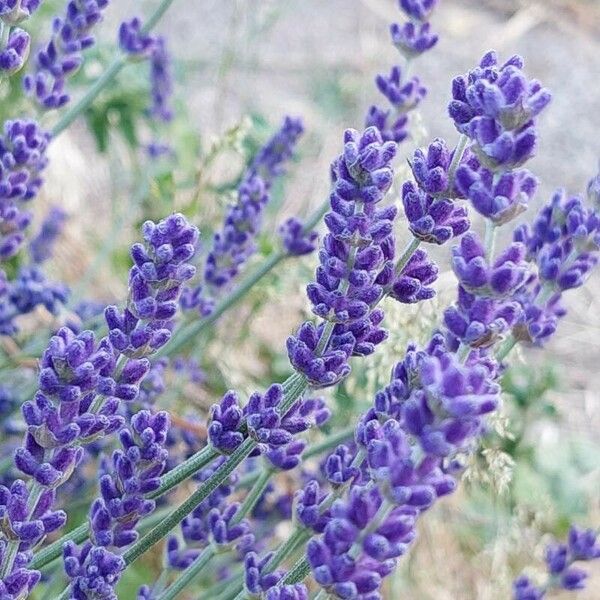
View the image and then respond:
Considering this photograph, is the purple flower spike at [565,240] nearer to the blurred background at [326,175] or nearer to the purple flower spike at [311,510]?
the blurred background at [326,175]

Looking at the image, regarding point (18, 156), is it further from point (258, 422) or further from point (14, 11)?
point (258, 422)

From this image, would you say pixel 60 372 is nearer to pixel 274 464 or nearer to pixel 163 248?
pixel 163 248

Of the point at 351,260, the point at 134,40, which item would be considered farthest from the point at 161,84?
the point at 351,260

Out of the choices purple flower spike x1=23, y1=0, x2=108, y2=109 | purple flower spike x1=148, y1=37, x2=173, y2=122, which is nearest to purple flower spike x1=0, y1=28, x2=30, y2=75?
purple flower spike x1=23, y1=0, x2=108, y2=109

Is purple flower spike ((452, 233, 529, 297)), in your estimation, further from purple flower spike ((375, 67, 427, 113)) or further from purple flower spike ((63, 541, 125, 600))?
purple flower spike ((375, 67, 427, 113))

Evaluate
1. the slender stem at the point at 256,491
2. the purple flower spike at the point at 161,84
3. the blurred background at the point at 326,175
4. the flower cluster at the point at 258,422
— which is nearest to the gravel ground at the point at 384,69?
the blurred background at the point at 326,175

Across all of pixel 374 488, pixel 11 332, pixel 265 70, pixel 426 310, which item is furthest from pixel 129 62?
pixel 265 70
